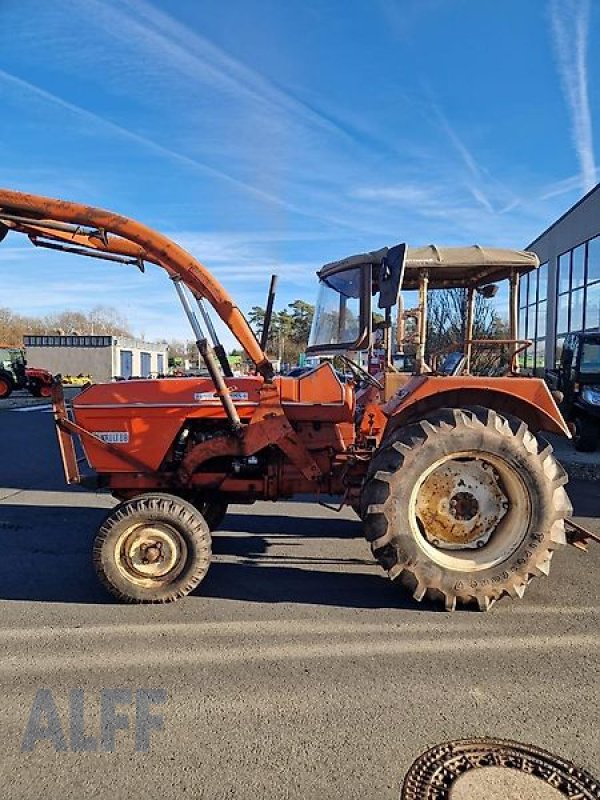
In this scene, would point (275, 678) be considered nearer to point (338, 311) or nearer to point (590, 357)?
point (338, 311)

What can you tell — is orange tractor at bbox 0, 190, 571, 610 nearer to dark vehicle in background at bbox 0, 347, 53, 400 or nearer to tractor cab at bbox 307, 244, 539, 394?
tractor cab at bbox 307, 244, 539, 394

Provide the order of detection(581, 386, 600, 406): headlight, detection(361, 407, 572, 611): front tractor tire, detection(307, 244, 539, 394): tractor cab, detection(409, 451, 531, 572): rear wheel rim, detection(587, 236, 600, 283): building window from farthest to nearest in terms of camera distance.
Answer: detection(587, 236, 600, 283): building window, detection(581, 386, 600, 406): headlight, detection(307, 244, 539, 394): tractor cab, detection(409, 451, 531, 572): rear wheel rim, detection(361, 407, 572, 611): front tractor tire

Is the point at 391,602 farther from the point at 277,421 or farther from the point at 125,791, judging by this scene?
the point at 125,791

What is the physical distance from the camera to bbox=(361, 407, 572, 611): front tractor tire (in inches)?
154

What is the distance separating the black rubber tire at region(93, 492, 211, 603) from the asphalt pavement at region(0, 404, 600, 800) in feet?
0.35

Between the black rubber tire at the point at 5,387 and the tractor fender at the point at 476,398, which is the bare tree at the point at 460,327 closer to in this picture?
the tractor fender at the point at 476,398

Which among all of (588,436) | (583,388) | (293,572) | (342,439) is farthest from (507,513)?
(583,388)

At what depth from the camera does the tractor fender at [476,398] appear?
4.26 metres

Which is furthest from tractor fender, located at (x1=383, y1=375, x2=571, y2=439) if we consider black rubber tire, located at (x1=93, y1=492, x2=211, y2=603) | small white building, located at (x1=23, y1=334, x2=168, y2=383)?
small white building, located at (x1=23, y1=334, x2=168, y2=383)

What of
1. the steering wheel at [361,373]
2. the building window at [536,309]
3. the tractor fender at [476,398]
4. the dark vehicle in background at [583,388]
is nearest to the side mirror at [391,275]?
the steering wheel at [361,373]

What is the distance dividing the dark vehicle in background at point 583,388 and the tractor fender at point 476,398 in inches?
284

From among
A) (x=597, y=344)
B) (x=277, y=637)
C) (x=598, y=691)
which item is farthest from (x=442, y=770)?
(x=597, y=344)

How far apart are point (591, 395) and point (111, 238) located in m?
9.97

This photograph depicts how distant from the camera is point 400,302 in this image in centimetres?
480
